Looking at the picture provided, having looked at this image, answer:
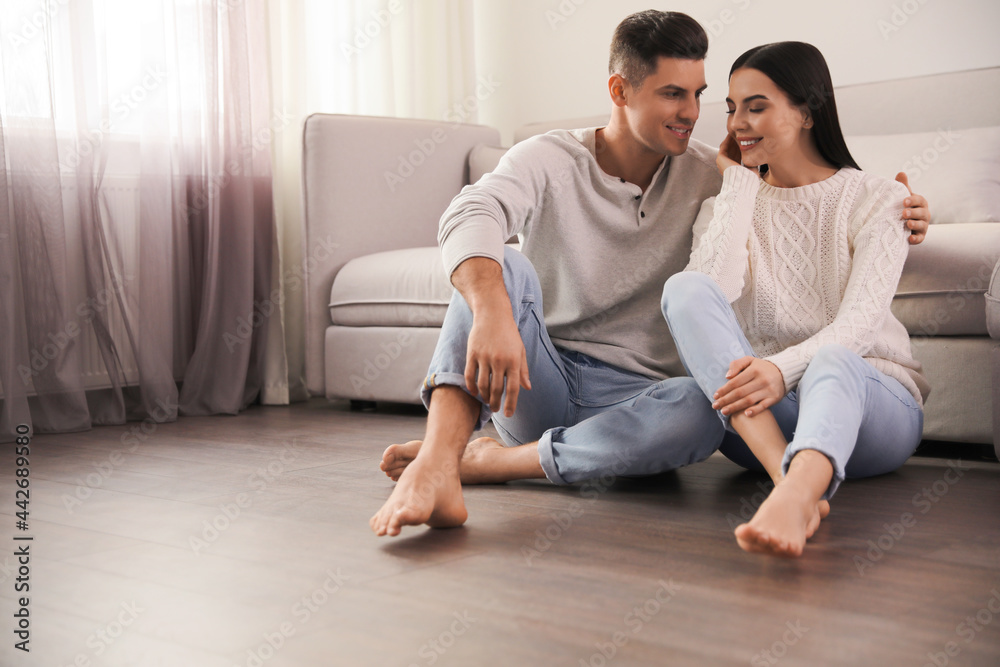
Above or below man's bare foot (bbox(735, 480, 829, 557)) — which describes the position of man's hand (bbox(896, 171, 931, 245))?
above

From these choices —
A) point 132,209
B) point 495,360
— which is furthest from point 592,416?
point 132,209

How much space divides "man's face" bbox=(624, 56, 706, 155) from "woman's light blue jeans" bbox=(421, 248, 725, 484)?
0.31 m

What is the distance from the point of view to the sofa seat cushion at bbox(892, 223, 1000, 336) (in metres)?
1.62

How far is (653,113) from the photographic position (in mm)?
1418

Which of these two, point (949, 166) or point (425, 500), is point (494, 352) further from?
point (949, 166)

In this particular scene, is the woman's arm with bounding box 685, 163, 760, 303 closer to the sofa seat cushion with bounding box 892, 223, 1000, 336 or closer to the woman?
the woman

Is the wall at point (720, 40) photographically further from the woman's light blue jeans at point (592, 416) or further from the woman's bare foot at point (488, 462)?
the woman's bare foot at point (488, 462)

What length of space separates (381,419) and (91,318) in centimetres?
77

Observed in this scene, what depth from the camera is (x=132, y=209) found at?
247 centimetres

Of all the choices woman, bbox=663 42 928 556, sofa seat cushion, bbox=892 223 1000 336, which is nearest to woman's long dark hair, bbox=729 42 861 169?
woman, bbox=663 42 928 556

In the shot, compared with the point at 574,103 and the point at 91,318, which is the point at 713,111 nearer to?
the point at 574,103

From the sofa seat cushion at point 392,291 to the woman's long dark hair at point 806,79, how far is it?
39.9 inches

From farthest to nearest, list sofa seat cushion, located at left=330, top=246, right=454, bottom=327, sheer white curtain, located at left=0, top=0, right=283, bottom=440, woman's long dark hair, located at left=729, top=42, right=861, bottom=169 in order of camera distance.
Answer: sofa seat cushion, located at left=330, top=246, right=454, bottom=327 < sheer white curtain, located at left=0, top=0, right=283, bottom=440 < woman's long dark hair, located at left=729, top=42, right=861, bottom=169

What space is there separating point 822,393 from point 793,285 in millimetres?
343
